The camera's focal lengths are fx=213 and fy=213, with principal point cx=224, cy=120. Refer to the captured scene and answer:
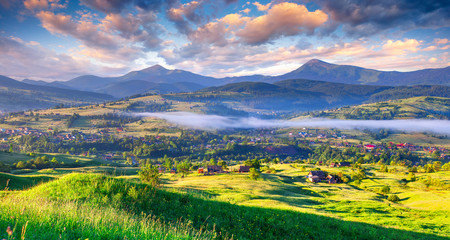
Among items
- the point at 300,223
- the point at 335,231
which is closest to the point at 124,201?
the point at 300,223

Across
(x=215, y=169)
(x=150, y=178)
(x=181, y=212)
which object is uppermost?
(x=181, y=212)

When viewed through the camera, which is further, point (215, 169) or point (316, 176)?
point (215, 169)

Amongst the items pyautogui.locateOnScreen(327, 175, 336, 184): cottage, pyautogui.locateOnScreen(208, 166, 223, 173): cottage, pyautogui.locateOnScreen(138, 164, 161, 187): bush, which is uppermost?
pyautogui.locateOnScreen(138, 164, 161, 187): bush

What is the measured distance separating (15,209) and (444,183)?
315 feet

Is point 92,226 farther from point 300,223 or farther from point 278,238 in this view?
point 300,223

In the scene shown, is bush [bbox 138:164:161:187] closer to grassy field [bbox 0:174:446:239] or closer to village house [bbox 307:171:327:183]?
grassy field [bbox 0:174:446:239]

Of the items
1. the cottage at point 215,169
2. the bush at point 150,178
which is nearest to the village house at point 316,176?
the cottage at point 215,169

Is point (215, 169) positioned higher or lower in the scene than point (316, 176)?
lower

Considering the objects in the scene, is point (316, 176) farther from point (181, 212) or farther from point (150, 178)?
point (181, 212)

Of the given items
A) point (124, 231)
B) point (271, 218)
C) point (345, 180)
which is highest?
point (124, 231)

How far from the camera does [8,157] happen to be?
94812 millimetres

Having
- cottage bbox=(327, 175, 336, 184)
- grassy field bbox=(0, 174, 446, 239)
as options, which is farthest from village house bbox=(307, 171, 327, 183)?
grassy field bbox=(0, 174, 446, 239)

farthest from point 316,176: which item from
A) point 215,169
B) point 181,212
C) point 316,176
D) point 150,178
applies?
point 181,212

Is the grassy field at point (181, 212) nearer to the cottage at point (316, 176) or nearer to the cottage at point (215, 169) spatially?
the cottage at point (316, 176)
